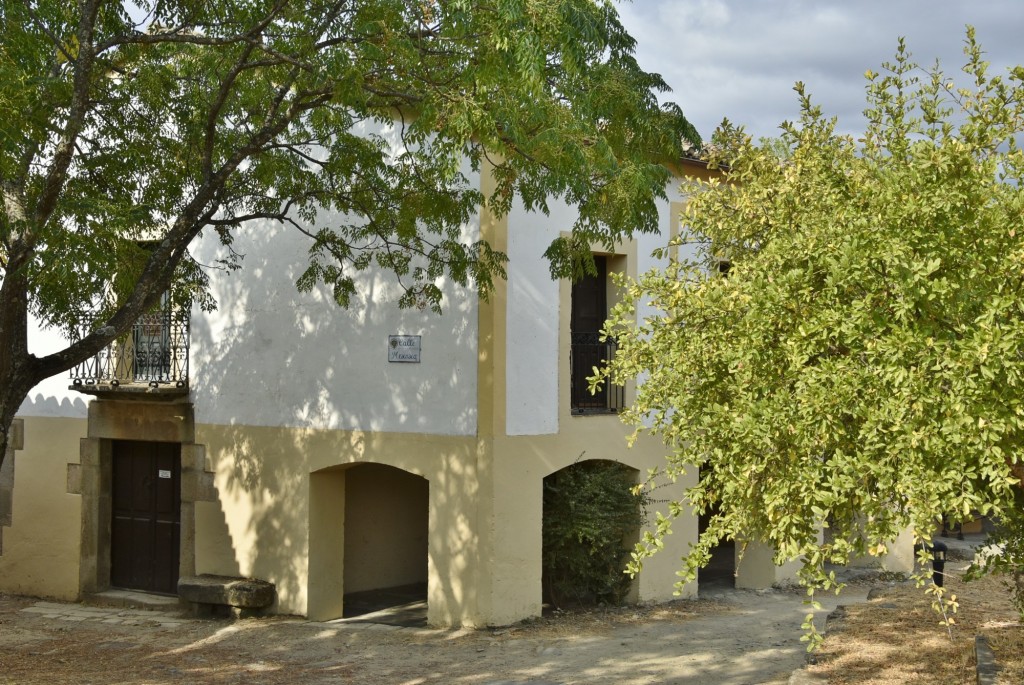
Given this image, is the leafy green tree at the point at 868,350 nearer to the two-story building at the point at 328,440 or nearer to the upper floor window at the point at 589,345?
the two-story building at the point at 328,440

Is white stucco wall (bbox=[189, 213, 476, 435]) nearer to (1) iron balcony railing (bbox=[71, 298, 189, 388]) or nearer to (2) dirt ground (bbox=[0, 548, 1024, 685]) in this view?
(1) iron balcony railing (bbox=[71, 298, 189, 388])

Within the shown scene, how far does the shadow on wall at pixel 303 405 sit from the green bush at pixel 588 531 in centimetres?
128

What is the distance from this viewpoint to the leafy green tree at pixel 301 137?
28.8ft

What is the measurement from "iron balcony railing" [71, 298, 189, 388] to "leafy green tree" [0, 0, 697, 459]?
157 centimetres

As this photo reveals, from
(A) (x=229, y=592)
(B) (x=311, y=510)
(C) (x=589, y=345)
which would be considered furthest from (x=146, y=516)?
(C) (x=589, y=345)

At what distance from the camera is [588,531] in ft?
41.8

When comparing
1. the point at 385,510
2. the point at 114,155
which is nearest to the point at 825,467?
the point at 114,155

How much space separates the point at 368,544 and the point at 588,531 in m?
3.74

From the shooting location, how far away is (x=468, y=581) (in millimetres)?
12117

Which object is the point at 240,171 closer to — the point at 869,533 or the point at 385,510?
the point at 385,510

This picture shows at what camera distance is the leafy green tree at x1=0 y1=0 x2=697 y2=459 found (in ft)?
28.8

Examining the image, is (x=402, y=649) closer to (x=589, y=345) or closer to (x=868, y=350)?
(x=589, y=345)

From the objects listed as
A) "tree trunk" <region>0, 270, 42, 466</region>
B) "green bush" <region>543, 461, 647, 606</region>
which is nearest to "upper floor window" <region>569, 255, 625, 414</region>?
"green bush" <region>543, 461, 647, 606</region>

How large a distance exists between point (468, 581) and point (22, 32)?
22.7ft
